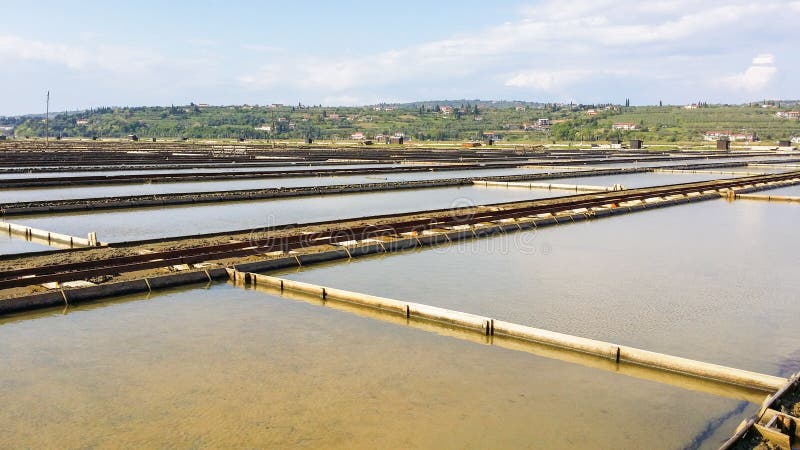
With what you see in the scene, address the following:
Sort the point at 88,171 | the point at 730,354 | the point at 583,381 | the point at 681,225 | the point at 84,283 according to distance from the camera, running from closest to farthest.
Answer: the point at 583,381 → the point at 730,354 → the point at 84,283 → the point at 681,225 → the point at 88,171

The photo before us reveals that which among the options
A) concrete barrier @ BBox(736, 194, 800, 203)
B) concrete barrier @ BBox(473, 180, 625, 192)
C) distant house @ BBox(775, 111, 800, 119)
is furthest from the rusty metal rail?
distant house @ BBox(775, 111, 800, 119)

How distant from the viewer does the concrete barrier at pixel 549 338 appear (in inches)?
284

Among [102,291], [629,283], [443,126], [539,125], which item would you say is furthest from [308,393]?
[539,125]

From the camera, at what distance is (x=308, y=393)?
22.6ft

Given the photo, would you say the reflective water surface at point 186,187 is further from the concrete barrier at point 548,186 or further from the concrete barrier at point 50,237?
the concrete barrier at point 50,237

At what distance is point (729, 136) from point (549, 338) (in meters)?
111

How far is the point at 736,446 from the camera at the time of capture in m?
5.70

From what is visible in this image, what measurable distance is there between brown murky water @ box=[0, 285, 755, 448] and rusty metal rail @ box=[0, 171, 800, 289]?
174 centimetres

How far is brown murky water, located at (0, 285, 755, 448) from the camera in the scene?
6.03 meters

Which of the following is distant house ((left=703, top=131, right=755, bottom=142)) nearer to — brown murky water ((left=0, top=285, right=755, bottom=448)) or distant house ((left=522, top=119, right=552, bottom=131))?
distant house ((left=522, top=119, right=552, bottom=131))

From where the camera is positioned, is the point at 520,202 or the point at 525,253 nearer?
the point at 525,253

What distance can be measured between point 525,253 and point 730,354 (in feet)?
21.1

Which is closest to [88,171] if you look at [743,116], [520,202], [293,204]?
[293,204]

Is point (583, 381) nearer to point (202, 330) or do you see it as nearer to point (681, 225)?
point (202, 330)
